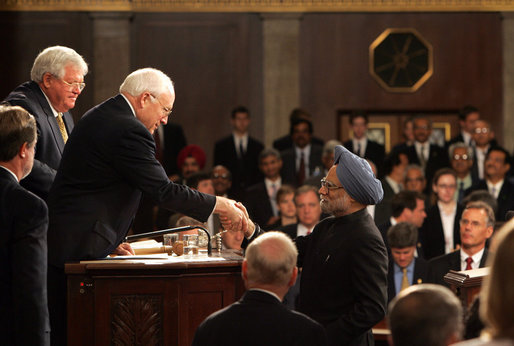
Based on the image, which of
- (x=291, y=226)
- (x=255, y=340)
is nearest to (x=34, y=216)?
(x=255, y=340)

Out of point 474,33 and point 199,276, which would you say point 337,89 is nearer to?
point 474,33

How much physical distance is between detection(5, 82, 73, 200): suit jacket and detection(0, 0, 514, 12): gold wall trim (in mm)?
7454

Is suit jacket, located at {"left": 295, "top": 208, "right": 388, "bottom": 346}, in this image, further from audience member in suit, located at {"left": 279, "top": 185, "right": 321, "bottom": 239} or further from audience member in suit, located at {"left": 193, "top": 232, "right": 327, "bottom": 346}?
audience member in suit, located at {"left": 279, "top": 185, "right": 321, "bottom": 239}

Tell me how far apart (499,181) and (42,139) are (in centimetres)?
530

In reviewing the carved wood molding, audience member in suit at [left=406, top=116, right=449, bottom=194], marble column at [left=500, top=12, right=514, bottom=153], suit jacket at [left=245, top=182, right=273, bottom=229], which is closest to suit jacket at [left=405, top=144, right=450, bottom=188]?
audience member in suit at [left=406, top=116, right=449, bottom=194]

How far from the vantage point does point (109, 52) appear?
37.9 feet

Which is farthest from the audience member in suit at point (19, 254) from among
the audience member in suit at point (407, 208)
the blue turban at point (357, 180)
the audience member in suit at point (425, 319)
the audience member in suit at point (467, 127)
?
the audience member in suit at point (467, 127)

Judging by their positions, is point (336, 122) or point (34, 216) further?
point (336, 122)

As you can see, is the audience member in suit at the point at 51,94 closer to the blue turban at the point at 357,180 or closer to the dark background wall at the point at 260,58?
the blue turban at the point at 357,180

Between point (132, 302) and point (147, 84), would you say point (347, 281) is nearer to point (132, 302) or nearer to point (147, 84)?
point (132, 302)

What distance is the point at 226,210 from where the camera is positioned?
4.00 meters

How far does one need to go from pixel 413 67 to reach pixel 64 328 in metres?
9.00

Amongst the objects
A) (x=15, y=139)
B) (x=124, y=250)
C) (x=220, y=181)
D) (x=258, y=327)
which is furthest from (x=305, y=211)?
(x=258, y=327)

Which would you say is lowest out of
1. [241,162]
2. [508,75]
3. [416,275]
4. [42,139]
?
[416,275]
